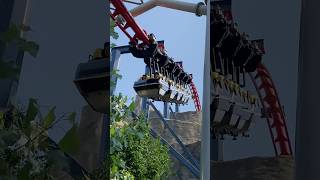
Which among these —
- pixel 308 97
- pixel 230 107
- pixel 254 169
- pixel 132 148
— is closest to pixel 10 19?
pixel 308 97

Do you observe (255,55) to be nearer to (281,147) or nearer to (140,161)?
(281,147)

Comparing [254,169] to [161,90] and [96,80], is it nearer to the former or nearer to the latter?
[96,80]

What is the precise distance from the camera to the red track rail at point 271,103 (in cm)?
189

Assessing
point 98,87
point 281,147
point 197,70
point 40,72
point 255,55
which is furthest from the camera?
point 197,70

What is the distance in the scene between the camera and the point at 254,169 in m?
1.91

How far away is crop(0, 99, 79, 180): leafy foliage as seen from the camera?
47 centimetres

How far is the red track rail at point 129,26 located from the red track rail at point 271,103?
0.72 metres

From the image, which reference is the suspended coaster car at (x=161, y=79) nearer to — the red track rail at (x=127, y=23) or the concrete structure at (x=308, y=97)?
the red track rail at (x=127, y=23)

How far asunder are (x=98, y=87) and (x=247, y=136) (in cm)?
70

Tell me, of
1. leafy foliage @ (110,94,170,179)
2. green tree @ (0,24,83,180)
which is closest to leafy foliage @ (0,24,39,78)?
green tree @ (0,24,83,180)

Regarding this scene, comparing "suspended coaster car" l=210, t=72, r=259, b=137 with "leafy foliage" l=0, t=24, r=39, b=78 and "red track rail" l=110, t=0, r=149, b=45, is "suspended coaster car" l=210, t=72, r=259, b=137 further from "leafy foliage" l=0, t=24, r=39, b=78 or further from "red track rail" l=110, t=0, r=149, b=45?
"leafy foliage" l=0, t=24, r=39, b=78

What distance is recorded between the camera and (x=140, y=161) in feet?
9.22

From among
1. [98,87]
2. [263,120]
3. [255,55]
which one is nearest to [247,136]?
[263,120]

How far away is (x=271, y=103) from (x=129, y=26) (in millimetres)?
→ 1059
